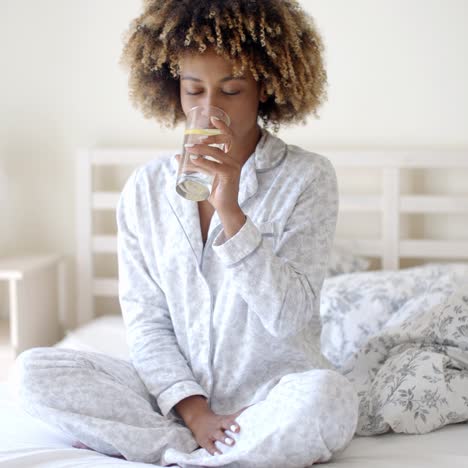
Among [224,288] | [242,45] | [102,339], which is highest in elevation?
[242,45]

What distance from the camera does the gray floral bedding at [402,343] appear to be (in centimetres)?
141

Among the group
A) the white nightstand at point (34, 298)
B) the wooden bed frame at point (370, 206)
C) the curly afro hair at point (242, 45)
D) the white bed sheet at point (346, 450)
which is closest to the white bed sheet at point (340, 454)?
the white bed sheet at point (346, 450)

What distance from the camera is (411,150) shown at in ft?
7.91

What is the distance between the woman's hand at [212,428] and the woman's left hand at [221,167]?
33 centimetres

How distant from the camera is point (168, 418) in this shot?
134 centimetres

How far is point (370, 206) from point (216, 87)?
119 cm

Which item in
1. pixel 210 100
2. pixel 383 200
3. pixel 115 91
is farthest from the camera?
pixel 115 91

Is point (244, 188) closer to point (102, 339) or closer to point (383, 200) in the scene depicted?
point (102, 339)

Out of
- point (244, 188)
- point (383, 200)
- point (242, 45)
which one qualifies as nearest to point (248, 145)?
point (244, 188)

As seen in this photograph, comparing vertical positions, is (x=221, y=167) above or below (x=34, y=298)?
above

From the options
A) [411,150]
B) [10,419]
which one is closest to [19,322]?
[10,419]

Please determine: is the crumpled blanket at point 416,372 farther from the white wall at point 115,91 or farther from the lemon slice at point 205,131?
the white wall at point 115,91

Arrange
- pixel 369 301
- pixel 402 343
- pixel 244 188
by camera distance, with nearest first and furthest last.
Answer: pixel 244 188
pixel 402 343
pixel 369 301

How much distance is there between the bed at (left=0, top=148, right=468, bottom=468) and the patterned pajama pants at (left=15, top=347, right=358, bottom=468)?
0.05 metres
